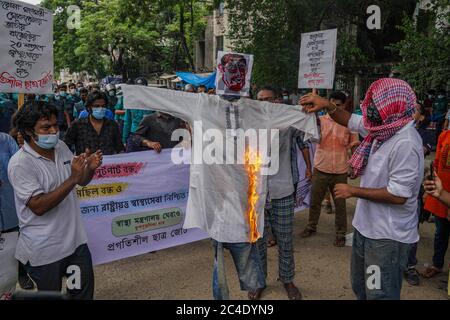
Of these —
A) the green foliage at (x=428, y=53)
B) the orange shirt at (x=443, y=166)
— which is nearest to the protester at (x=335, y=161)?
the orange shirt at (x=443, y=166)

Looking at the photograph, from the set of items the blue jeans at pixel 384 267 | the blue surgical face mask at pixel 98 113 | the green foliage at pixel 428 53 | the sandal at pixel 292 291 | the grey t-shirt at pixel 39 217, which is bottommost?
the sandal at pixel 292 291

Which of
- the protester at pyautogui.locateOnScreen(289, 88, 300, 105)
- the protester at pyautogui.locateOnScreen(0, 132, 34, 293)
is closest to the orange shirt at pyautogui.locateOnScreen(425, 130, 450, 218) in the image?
the protester at pyautogui.locateOnScreen(0, 132, 34, 293)

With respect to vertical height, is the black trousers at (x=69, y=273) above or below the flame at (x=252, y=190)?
below

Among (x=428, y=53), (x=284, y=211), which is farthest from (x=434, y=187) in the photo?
(x=428, y=53)

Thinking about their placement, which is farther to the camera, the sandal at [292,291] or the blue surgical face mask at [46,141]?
the sandal at [292,291]

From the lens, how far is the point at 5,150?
326 centimetres

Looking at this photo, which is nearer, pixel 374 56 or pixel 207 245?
pixel 207 245

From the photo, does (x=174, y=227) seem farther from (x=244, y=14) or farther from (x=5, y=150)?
(x=244, y=14)

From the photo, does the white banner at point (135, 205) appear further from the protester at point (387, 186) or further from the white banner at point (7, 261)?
the protester at point (387, 186)

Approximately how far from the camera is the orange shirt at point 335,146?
17.5ft

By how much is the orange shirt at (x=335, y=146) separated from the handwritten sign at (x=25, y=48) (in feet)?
10.7

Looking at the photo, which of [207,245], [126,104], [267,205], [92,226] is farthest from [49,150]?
[207,245]

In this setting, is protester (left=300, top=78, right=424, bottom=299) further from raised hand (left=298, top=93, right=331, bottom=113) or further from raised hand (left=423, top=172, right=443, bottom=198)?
raised hand (left=298, top=93, right=331, bottom=113)

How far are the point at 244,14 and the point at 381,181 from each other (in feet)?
40.0
